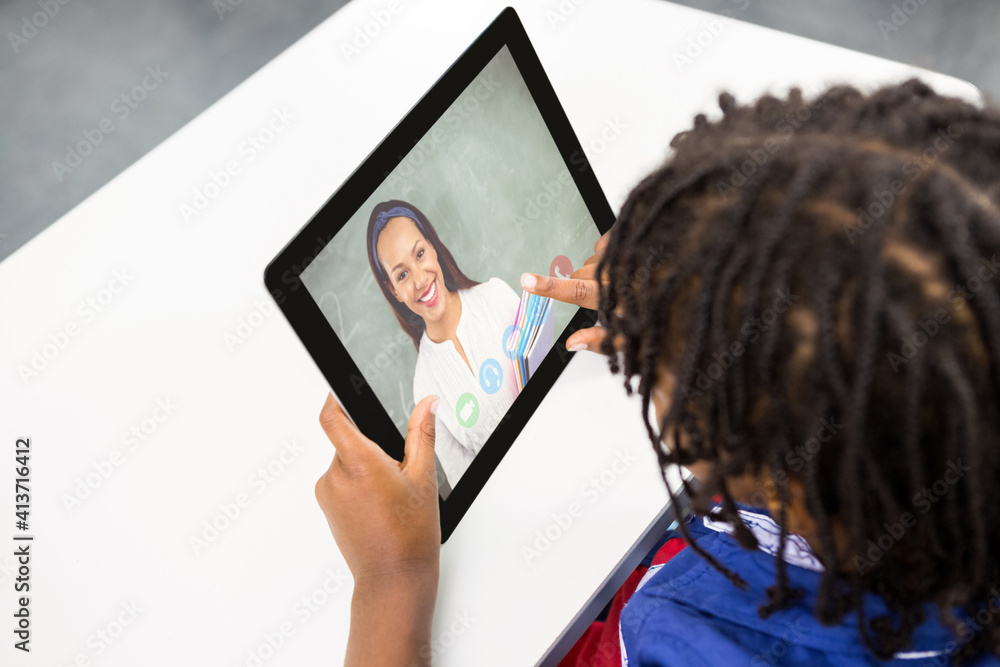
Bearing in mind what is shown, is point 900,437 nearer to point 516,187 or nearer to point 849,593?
point 849,593

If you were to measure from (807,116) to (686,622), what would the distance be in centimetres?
39

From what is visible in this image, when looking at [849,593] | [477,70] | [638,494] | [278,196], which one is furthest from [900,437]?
[278,196]

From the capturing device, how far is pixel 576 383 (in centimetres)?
86

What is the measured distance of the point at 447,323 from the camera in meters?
0.74
